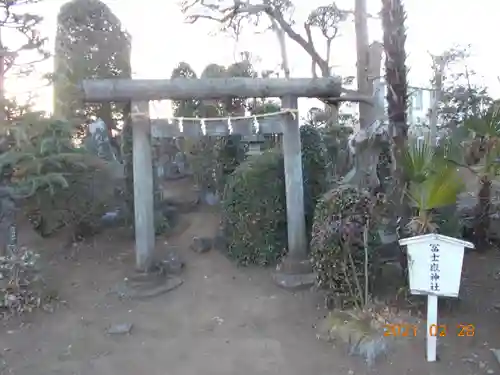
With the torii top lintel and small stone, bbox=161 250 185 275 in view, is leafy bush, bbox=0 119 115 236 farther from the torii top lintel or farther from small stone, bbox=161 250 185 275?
small stone, bbox=161 250 185 275

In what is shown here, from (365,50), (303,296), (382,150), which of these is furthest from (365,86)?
(303,296)

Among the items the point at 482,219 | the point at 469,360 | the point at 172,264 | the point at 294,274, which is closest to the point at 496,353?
the point at 469,360

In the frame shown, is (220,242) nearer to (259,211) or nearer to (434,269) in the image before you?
(259,211)

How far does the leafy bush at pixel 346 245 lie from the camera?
539 centimetres

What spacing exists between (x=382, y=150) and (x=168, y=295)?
525 cm

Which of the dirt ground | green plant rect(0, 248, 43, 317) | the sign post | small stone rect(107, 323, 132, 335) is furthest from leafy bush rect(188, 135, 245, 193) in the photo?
the sign post

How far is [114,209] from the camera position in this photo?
898 centimetres

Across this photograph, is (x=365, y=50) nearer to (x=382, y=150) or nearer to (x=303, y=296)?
(x=382, y=150)

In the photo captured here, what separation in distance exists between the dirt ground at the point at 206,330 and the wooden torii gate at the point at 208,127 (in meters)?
0.64

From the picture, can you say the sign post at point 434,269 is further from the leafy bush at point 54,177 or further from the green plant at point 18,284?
the leafy bush at point 54,177

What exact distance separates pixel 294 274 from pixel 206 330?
5.63ft

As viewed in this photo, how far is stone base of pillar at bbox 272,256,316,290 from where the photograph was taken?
6.87 metres

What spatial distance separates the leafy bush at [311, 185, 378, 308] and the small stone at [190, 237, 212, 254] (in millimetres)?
3049
